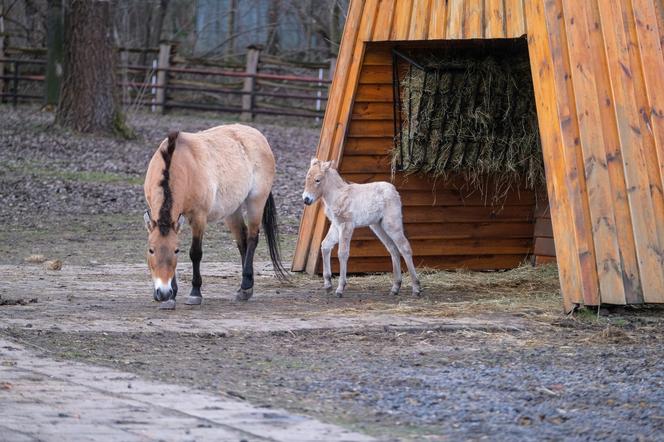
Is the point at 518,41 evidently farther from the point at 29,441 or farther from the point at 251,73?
the point at 251,73

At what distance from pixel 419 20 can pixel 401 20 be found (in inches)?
11.4

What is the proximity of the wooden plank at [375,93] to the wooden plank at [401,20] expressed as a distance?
3.18 ft

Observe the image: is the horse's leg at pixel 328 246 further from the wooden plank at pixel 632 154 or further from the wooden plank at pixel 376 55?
the wooden plank at pixel 632 154

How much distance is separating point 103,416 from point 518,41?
7121 mm

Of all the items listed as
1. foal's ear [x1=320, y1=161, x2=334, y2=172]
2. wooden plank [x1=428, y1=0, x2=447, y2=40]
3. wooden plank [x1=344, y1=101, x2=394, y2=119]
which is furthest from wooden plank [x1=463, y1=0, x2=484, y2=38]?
wooden plank [x1=344, y1=101, x2=394, y2=119]

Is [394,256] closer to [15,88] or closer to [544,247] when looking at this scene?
[544,247]

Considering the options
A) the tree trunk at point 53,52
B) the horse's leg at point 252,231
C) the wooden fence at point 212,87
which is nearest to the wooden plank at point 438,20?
the horse's leg at point 252,231

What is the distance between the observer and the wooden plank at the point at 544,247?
12.4m

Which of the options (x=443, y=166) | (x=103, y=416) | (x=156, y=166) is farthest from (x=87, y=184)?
(x=103, y=416)

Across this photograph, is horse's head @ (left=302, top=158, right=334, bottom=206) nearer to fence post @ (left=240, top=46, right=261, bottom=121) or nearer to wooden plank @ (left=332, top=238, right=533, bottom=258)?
wooden plank @ (left=332, top=238, right=533, bottom=258)

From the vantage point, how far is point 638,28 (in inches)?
350

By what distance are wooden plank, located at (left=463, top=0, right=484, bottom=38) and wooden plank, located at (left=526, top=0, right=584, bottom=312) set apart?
62cm

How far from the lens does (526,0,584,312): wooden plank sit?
859 centimetres

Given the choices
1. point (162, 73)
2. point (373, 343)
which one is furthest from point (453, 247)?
point (162, 73)
